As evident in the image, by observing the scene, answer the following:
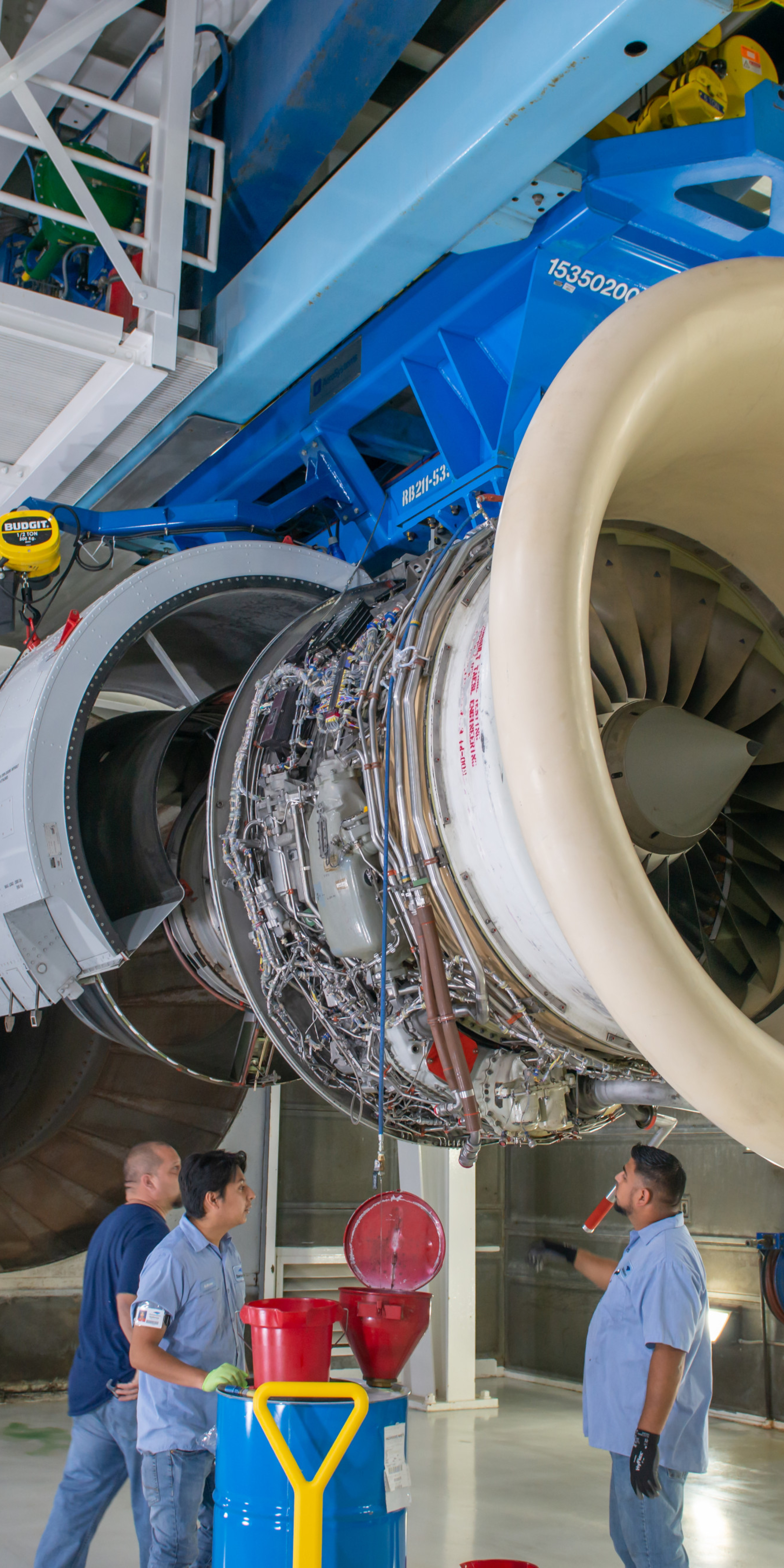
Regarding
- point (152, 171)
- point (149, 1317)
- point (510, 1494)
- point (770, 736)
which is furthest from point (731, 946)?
point (510, 1494)

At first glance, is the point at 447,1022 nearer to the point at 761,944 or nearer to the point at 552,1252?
the point at 761,944

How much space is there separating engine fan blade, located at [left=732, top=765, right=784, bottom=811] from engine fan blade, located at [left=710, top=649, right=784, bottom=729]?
136 millimetres

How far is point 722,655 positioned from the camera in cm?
303

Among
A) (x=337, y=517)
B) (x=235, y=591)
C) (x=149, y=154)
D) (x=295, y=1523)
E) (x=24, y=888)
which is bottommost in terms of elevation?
(x=295, y=1523)

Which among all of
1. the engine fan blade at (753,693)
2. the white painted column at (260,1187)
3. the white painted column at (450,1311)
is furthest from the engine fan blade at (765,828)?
the white painted column at (260,1187)

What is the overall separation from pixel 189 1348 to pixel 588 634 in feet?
12.2

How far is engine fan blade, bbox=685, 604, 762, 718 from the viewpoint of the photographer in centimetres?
302

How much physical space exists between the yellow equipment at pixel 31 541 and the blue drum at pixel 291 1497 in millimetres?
2890

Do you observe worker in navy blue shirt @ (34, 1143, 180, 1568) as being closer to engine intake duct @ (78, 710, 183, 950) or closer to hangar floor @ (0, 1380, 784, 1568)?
hangar floor @ (0, 1380, 784, 1568)

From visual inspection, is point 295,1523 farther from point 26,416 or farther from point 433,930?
point 26,416

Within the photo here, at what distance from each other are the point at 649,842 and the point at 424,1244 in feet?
4.18

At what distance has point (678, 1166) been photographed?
519cm

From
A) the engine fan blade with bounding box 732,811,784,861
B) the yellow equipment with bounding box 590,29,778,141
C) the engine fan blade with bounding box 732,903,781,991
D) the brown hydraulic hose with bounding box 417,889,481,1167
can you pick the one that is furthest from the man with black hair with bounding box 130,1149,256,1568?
the yellow equipment with bounding box 590,29,778,141

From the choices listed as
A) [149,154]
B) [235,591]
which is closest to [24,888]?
[235,591]
